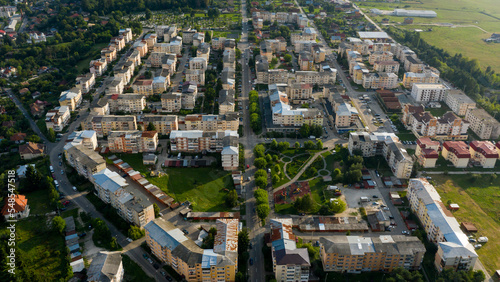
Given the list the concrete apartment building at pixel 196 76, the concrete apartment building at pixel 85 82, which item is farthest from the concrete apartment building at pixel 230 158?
the concrete apartment building at pixel 85 82

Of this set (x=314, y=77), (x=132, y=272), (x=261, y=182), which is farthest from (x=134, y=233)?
(x=314, y=77)

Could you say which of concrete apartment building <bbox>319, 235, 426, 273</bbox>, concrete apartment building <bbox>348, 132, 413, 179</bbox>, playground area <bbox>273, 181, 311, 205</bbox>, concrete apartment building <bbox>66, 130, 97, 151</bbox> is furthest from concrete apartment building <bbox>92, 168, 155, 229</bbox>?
concrete apartment building <bbox>348, 132, 413, 179</bbox>

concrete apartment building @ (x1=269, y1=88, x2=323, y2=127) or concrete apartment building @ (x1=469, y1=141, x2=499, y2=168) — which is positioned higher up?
concrete apartment building @ (x1=269, y1=88, x2=323, y2=127)

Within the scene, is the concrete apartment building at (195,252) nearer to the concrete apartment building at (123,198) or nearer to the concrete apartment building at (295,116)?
the concrete apartment building at (123,198)

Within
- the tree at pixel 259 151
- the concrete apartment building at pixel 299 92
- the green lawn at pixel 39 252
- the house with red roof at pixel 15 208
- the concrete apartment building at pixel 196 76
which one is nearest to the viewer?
the green lawn at pixel 39 252

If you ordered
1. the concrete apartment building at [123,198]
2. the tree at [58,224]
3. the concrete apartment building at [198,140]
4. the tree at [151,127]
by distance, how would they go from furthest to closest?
1. the tree at [151,127]
2. the concrete apartment building at [198,140]
3. the concrete apartment building at [123,198]
4. the tree at [58,224]

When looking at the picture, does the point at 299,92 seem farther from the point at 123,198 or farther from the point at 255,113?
the point at 123,198

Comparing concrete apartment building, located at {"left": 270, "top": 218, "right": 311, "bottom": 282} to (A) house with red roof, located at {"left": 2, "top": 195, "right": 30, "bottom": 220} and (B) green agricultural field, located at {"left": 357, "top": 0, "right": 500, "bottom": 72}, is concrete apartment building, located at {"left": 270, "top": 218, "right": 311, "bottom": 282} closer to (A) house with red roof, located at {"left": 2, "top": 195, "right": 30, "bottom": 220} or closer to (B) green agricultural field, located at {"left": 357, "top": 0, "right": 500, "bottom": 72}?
(A) house with red roof, located at {"left": 2, "top": 195, "right": 30, "bottom": 220}

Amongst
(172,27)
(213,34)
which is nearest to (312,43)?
(213,34)
